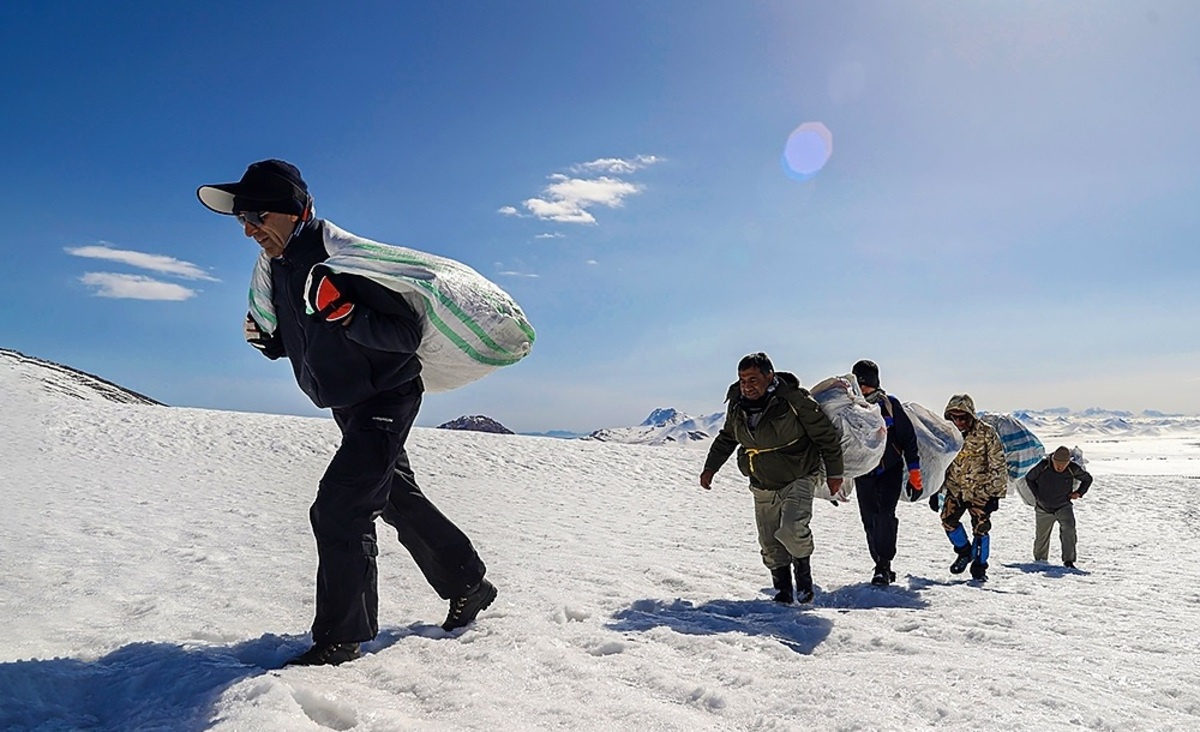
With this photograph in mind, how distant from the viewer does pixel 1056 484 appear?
10484 millimetres

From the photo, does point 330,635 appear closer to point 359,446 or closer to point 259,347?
point 359,446

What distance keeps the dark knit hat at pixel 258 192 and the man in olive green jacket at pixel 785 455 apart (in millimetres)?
3443

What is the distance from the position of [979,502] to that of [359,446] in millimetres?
7184

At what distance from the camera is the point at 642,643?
12.5 ft

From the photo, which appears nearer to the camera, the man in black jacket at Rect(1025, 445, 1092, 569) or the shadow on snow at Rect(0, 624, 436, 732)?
the shadow on snow at Rect(0, 624, 436, 732)

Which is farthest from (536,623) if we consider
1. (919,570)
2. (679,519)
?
(679,519)

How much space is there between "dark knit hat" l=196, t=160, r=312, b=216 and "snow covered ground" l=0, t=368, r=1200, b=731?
6.78 feet

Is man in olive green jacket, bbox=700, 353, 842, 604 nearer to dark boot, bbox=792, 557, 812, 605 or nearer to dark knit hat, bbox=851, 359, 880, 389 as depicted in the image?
dark boot, bbox=792, 557, 812, 605

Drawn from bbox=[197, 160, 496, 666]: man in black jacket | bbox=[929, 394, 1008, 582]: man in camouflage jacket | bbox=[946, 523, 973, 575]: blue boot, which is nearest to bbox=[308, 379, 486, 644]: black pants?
bbox=[197, 160, 496, 666]: man in black jacket

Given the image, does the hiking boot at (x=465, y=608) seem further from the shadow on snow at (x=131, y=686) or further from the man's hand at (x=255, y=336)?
the man's hand at (x=255, y=336)

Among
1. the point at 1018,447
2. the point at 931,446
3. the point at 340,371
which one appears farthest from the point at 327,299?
the point at 1018,447

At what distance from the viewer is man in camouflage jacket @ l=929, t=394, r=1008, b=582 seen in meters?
8.09

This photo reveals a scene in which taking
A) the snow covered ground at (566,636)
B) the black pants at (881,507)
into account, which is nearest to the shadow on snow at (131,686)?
the snow covered ground at (566,636)

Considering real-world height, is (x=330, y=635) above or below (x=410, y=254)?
below
